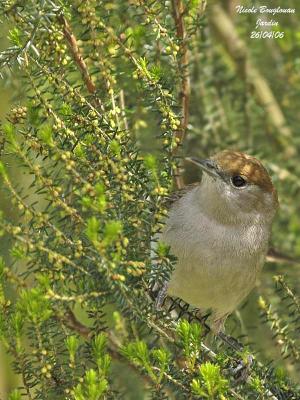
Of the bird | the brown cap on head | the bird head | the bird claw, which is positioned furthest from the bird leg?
the brown cap on head

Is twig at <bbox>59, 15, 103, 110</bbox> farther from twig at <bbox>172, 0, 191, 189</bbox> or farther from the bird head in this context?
the bird head

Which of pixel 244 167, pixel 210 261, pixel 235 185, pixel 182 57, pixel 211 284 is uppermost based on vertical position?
pixel 182 57

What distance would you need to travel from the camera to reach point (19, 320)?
2.51 m

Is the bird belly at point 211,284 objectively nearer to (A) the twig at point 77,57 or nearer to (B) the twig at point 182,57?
(B) the twig at point 182,57

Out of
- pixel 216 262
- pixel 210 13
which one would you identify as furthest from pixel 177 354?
pixel 210 13

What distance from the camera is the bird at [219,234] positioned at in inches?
149

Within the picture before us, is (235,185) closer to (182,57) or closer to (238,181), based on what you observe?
(238,181)

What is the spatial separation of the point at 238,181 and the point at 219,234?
321 mm

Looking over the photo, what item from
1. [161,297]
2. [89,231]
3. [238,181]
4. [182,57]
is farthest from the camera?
[238,181]

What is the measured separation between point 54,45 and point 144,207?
694 mm

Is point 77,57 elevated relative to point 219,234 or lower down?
elevated

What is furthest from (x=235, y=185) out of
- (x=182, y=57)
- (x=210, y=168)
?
(x=182, y=57)

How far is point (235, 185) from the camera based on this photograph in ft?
13.2

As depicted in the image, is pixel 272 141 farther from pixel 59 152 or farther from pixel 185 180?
pixel 59 152
